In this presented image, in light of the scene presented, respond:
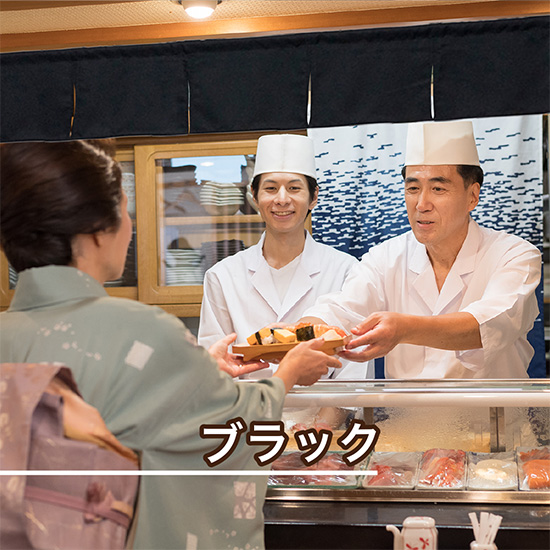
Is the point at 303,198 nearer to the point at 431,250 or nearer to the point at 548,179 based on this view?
the point at 431,250

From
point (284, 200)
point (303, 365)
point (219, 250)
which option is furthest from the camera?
point (219, 250)

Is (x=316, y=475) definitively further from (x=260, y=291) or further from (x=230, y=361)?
(x=260, y=291)

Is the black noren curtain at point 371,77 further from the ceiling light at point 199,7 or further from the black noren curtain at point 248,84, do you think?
the ceiling light at point 199,7

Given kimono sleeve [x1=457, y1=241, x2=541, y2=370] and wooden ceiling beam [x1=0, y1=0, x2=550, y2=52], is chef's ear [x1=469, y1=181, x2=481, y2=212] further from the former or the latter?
wooden ceiling beam [x1=0, y1=0, x2=550, y2=52]

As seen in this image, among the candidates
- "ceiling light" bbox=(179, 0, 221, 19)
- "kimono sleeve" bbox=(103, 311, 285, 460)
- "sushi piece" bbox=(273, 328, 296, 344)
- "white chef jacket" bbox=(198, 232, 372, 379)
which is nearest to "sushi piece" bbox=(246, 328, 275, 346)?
"sushi piece" bbox=(273, 328, 296, 344)

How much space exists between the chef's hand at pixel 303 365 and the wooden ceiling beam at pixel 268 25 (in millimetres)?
1689

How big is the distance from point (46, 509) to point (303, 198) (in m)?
2.04

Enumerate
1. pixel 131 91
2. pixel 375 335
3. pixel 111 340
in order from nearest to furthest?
1. pixel 111 340
2. pixel 375 335
3. pixel 131 91

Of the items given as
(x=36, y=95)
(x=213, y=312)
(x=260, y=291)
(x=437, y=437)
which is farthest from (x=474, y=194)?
(x=36, y=95)

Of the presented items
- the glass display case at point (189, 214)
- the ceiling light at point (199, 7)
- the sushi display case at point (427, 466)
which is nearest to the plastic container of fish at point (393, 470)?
the sushi display case at point (427, 466)

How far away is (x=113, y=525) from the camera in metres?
1.48

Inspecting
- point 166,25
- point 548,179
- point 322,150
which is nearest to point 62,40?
point 166,25

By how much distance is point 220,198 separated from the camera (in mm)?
3305

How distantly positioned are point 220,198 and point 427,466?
5.62 feet
